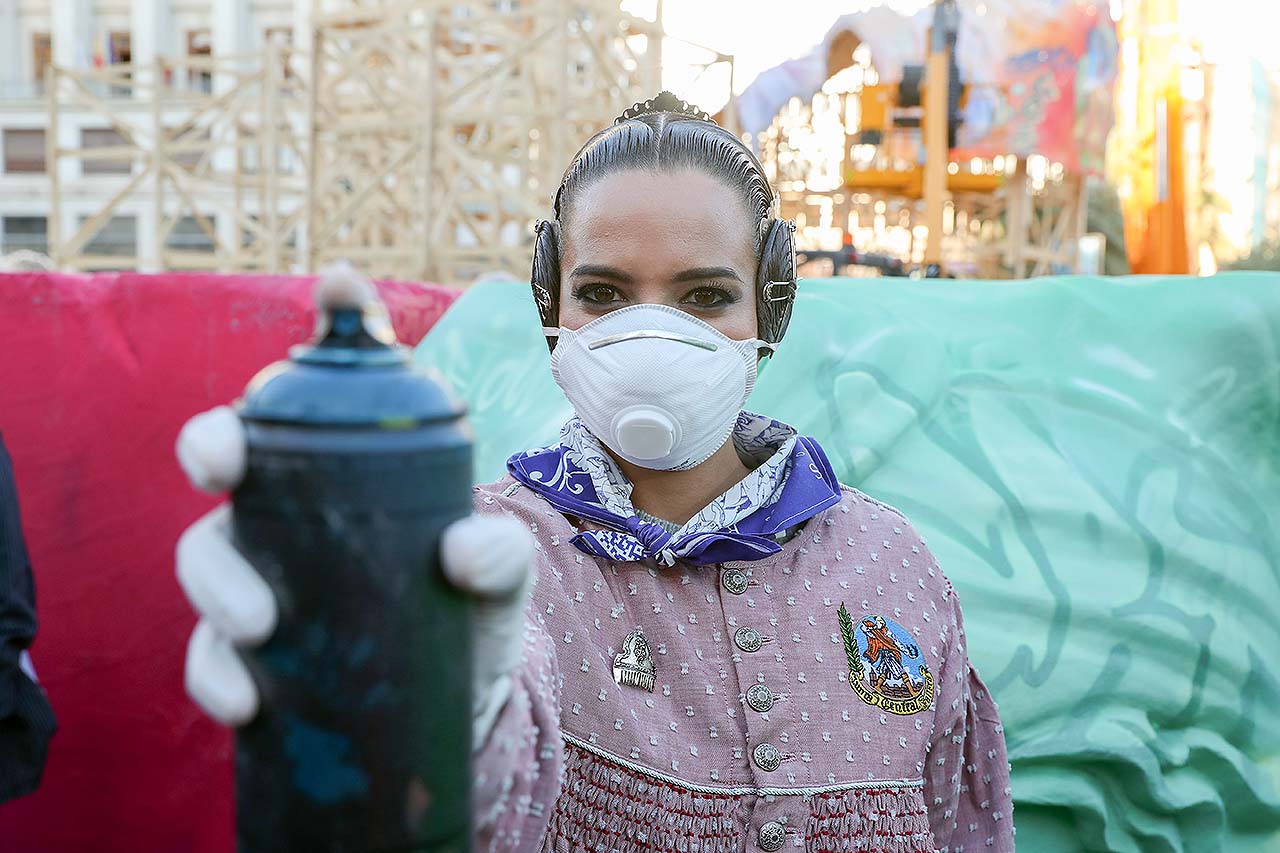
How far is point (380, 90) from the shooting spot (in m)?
9.25

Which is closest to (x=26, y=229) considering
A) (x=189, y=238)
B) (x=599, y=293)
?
(x=189, y=238)

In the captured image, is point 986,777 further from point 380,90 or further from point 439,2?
point 380,90

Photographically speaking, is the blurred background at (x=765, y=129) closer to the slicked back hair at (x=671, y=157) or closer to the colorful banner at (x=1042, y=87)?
the colorful banner at (x=1042, y=87)

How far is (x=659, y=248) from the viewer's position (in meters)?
1.48

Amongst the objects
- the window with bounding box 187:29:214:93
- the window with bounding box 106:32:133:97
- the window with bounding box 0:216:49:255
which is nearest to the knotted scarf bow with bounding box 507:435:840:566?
the window with bounding box 187:29:214:93

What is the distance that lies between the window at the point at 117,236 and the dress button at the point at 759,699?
2555 cm

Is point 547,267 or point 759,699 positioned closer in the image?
point 759,699

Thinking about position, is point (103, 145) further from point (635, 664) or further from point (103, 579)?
point (635, 664)

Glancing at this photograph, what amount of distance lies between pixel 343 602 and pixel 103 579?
2833 millimetres

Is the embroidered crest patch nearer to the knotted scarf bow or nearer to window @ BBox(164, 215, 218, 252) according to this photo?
the knotted scarf bow

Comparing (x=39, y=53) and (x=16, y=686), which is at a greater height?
(x=39, y=53)

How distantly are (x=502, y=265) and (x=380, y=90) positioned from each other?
73.0 inches

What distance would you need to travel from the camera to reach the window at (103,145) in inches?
952

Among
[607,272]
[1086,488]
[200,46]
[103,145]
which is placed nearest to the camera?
[607,272]
